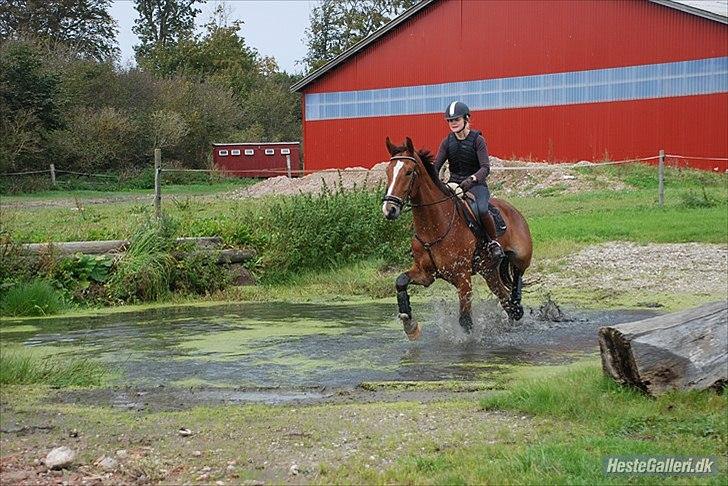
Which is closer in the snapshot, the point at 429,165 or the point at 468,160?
the point at 429,165

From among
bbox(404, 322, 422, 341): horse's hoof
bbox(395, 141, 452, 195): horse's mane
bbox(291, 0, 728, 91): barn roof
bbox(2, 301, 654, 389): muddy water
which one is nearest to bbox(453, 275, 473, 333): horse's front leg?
bbox(2, 301, 654, 389): muddy water

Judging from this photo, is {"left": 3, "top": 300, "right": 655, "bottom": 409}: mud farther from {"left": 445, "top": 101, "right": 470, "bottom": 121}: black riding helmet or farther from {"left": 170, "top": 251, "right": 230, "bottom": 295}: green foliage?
{"left": 445, "top": 101, "right": 470, "bottom": 121}: black riding helmet

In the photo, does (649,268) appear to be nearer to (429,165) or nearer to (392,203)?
(429,165)

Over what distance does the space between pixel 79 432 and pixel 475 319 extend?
6203mm

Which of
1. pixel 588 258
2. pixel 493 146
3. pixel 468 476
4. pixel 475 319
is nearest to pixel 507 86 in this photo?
pixel 493 146

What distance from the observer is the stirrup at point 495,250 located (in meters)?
11.4

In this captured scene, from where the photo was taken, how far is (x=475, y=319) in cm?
1184

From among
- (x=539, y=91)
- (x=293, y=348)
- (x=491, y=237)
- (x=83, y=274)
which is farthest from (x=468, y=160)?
(x=539, y=91)

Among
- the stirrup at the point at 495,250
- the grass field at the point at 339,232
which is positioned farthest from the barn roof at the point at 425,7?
the stirrup at the point at 495,250

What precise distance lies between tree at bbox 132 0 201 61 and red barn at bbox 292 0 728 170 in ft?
132

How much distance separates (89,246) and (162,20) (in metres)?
74.2

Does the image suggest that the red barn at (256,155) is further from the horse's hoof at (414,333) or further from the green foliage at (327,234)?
the horse's hoof at (414,333)

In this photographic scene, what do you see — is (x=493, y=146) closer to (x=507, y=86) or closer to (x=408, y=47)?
(x=507, y=86)

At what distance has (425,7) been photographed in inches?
1772
